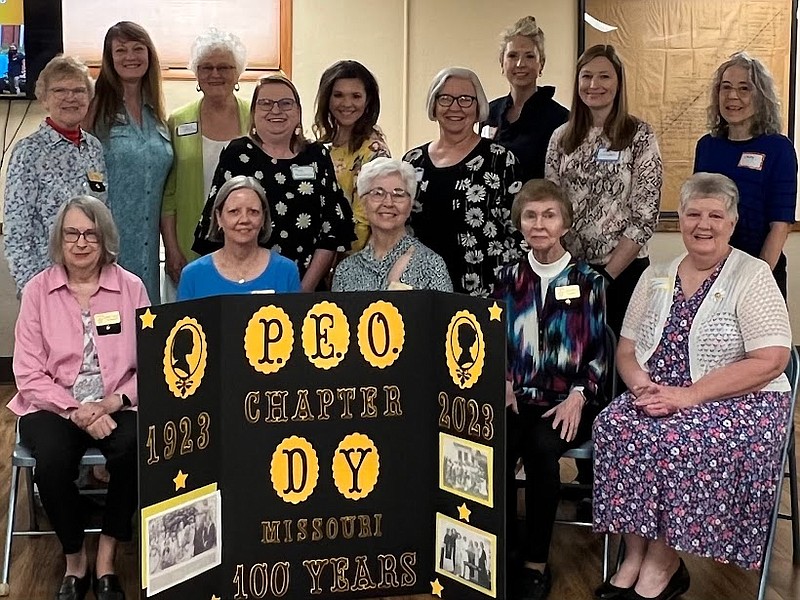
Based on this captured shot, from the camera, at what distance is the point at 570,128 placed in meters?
3.94

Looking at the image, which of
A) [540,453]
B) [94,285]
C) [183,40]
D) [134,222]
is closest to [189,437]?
[94,285]

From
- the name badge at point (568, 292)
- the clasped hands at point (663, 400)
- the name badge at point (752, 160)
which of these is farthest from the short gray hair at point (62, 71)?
the name badge at point (752, 160)

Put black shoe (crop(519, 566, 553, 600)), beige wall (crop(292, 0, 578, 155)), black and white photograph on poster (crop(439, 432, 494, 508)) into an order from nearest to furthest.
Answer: black and white photograph on poster (crop(439, 432, 494, 508))
black shoe (crop(519, 566, 553, 600))
beige wall (crop(292, 0, 578, 155))

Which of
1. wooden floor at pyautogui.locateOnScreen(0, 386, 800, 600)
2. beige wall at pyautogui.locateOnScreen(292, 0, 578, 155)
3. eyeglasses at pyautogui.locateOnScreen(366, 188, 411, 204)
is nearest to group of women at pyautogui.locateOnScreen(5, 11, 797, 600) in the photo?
eyeglasses at pyautogui.locateOnScreen(366, 188, 411, 204)

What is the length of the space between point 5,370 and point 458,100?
3.64 metres

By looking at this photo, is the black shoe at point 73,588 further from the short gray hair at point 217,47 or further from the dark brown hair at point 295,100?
the short gray hair at point 217,47


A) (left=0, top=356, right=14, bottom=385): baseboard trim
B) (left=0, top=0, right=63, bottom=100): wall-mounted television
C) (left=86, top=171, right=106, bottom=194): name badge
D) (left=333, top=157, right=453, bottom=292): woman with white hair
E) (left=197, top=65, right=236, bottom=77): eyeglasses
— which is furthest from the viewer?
(left=0, top=356, right=14, bottom=385): baseboard trim

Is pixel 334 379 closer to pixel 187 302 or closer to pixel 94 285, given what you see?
pixel 187 302

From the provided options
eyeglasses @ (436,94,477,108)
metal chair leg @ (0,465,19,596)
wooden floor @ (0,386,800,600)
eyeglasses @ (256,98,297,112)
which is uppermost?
eyeglasses @ (436,94,477,108)

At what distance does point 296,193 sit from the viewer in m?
3.79

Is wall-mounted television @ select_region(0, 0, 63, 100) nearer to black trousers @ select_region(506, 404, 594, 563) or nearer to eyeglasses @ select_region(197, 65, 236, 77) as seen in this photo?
eyeglasses @ select_region(197, 65, 236, 77)

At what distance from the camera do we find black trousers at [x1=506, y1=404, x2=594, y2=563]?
3186mm

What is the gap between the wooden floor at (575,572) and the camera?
322 centimetres

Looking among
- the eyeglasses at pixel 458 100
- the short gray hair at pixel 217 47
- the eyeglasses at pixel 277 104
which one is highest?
the short gray hair at pixel 217 47
